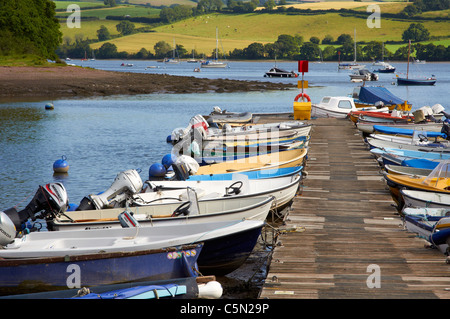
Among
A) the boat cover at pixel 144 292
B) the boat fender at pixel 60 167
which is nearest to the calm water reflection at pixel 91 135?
the boat fender at pixel 60 167

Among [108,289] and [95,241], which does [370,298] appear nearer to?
[108,289]

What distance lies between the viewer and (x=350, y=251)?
34.3 feet

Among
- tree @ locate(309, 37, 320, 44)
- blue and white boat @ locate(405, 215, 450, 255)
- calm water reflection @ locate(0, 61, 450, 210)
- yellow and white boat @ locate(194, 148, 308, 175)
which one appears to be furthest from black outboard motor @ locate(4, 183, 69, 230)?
tree @ locate(309, 37, 320, 44)

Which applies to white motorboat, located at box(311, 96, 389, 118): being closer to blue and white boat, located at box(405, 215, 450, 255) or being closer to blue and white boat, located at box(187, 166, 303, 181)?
blue and white boat, located at box(187, 166, 303, 181)

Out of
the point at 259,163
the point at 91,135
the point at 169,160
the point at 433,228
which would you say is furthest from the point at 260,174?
the point at 91,135

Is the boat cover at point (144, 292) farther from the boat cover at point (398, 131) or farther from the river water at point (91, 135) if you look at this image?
the boat cover at point (398, 131)

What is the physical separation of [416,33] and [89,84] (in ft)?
414

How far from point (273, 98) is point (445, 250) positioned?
179ft

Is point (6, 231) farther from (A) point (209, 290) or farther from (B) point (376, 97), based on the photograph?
(B) point (376, 97)

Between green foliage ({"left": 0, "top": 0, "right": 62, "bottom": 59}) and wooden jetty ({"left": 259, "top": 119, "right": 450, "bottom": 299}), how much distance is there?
65141 mm

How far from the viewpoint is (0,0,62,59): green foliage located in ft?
240

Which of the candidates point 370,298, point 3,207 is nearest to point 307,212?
point 370,298

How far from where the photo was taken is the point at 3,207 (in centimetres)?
1730

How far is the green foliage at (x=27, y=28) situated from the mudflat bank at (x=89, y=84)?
19.5ft
